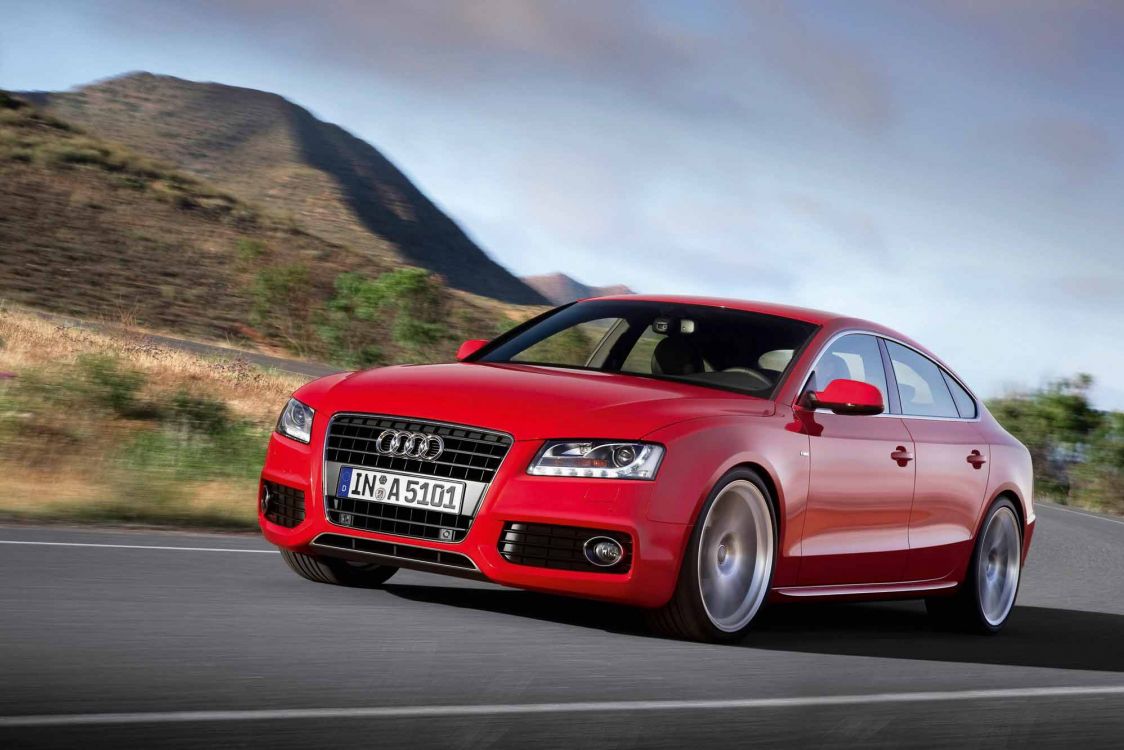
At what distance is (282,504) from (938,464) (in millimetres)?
3470

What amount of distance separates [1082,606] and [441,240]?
117107mm

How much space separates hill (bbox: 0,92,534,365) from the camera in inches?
1662

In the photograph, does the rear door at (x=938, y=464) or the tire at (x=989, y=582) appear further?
the tire at (x=989, y=582)

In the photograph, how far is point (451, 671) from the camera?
215 inches

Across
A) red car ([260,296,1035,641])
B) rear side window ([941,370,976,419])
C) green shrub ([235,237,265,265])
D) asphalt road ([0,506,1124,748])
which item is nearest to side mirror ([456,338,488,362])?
red car ([260,296,1035,641])

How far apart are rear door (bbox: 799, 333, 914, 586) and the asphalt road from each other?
37 centimetres

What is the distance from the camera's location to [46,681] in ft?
15.5

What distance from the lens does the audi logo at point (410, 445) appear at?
21.1ft

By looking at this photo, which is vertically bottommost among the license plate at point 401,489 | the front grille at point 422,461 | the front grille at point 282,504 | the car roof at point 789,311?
the front grille at point 282,504

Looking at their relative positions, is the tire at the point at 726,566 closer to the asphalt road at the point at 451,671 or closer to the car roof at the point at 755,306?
the asphalt road at the point at 451,671

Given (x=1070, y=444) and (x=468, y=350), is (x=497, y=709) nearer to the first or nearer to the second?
(x=468, y=350)

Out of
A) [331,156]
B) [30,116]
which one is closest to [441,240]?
[331,156]

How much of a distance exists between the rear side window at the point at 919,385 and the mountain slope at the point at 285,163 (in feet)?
306

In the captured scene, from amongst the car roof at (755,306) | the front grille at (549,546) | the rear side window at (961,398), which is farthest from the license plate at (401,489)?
the rear side window at (961,398)
